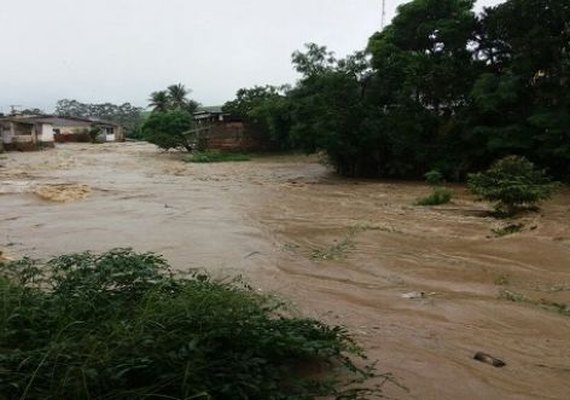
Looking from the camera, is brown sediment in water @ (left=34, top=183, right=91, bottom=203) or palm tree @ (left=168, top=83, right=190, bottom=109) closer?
brown sediment in water @ (left=34, top=183, right=91, bottom=203)

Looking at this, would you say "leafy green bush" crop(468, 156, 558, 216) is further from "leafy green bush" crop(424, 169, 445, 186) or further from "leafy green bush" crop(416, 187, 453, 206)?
"leafy green bush" crop(424, 169, 445, 186)

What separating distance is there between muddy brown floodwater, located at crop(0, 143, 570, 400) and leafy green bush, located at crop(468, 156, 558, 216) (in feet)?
1.38

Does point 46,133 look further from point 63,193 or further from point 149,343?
point 149,343

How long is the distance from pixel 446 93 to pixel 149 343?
18689 mm

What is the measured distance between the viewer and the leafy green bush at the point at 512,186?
11375mm

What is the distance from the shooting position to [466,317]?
5285 mm

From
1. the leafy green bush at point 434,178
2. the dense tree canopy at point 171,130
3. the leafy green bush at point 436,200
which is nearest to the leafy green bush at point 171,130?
the dense tree canopy at point 171,130

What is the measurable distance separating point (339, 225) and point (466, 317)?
19.4ft

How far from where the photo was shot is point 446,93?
784 inches

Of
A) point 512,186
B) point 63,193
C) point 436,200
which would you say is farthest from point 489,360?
point 63,193

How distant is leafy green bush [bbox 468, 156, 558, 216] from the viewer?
448 inches

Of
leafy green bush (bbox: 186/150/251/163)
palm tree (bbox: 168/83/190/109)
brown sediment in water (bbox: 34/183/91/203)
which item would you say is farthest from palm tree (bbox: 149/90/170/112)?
brown sediment in water (bbox: 34/183/91/203)

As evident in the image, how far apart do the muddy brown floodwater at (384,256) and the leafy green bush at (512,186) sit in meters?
0.42

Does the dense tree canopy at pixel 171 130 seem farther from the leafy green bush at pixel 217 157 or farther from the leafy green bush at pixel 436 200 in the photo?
the leafy green bush at pixel 436 200
